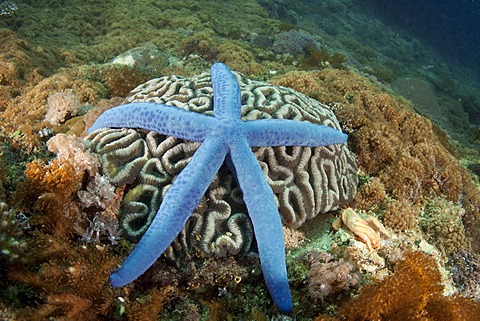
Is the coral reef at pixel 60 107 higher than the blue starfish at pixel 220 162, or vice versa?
the blue starfish at pixel 220 162

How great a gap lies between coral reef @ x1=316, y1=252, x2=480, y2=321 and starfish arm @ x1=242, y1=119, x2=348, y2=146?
181 cm

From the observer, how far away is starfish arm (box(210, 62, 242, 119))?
13.1 feet

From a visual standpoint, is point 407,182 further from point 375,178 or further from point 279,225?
point 279,225

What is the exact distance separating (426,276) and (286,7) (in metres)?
24.4

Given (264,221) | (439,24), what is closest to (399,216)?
(264,221)

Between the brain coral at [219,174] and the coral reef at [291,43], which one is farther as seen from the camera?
the coral reef at [291,43]

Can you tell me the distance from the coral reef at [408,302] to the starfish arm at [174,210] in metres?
1.58

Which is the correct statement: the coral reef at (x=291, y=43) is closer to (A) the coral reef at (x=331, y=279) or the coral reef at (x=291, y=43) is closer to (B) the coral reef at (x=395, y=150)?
(B) the coral reef at (x=395, y=150)

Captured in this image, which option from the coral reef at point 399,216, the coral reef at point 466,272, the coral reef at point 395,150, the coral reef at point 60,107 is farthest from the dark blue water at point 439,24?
the coral reef at point 60,107

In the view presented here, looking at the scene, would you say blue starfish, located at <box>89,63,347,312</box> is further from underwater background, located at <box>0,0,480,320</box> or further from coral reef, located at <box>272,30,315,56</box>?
coral reef, located at <box>272,30,315,56</box>

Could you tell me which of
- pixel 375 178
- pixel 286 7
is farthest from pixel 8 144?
pixel 286 7

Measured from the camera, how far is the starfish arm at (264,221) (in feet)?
10.2

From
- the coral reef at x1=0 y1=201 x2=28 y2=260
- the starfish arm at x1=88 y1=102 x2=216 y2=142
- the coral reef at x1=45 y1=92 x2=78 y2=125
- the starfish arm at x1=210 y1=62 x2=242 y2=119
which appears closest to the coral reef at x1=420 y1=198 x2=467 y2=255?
the starfish arm at x1=210 y1=62 x2=242 y2=119

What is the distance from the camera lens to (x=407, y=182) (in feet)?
17.2
